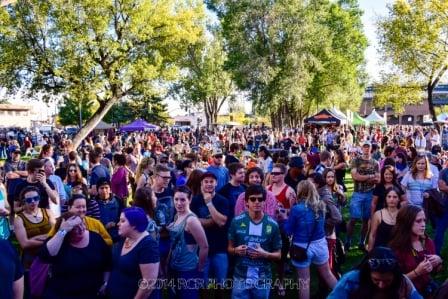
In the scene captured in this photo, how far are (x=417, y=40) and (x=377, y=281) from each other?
2501cm

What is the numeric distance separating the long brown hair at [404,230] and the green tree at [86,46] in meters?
20.6

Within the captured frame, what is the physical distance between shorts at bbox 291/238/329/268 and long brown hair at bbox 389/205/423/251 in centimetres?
110

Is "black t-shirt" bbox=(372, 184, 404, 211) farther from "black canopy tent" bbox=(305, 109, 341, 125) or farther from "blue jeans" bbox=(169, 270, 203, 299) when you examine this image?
"black canopy tent" bbox=(305, 109, 341, 125)

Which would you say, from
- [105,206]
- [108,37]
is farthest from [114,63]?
[105,206]

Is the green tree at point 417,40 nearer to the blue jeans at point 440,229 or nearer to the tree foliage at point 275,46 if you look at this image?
the tree foliage at point 275,46

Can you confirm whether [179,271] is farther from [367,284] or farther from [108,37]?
[108,37]

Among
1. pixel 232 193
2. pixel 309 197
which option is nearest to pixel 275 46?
pixel 232 193

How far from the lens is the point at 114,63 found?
23.7m

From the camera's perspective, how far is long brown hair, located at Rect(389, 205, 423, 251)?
3.79m

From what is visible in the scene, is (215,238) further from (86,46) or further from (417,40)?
(417,40)

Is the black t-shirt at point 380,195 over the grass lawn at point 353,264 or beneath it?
over

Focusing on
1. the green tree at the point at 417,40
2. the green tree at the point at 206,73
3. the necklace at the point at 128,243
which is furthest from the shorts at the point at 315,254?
the green tree at the point at 206,73

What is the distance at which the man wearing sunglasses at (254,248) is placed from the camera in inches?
162

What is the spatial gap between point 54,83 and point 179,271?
21.4 meters
